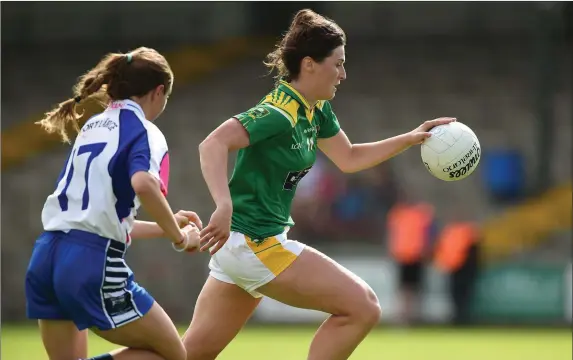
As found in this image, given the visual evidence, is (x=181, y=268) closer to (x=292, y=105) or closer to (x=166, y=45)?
(x=166, y=45)

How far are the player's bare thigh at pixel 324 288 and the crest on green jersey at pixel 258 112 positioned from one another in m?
0.73

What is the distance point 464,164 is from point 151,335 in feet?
6.53

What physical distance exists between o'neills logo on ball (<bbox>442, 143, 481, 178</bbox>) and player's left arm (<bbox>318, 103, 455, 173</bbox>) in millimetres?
227

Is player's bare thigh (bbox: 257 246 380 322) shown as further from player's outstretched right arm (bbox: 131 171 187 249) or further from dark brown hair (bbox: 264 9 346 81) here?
dark brown hair (bbox: 264 9 346 81)

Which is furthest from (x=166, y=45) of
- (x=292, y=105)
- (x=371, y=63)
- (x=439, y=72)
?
(x=292, y=105)

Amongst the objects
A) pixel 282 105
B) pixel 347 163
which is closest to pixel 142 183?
pixel 282 105

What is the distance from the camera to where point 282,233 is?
18.0ft

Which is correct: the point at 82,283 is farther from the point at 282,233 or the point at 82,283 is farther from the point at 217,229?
the point at 282,233

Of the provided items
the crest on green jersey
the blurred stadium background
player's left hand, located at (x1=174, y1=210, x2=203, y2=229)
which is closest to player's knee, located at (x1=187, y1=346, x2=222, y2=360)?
player's left hand, located at (x1=174, y1=210, x2=203, y2=229)

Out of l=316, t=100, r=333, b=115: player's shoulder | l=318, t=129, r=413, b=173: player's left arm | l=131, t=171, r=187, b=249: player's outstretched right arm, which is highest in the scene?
l=316, t=100, r=333, b=115: player's shoulder

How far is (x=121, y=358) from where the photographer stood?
15.9 ft

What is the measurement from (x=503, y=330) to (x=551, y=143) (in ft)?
14.7

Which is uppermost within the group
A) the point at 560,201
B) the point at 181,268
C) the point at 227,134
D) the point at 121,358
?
the point at 227,134

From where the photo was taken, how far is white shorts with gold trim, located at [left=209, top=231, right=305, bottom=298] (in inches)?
212
